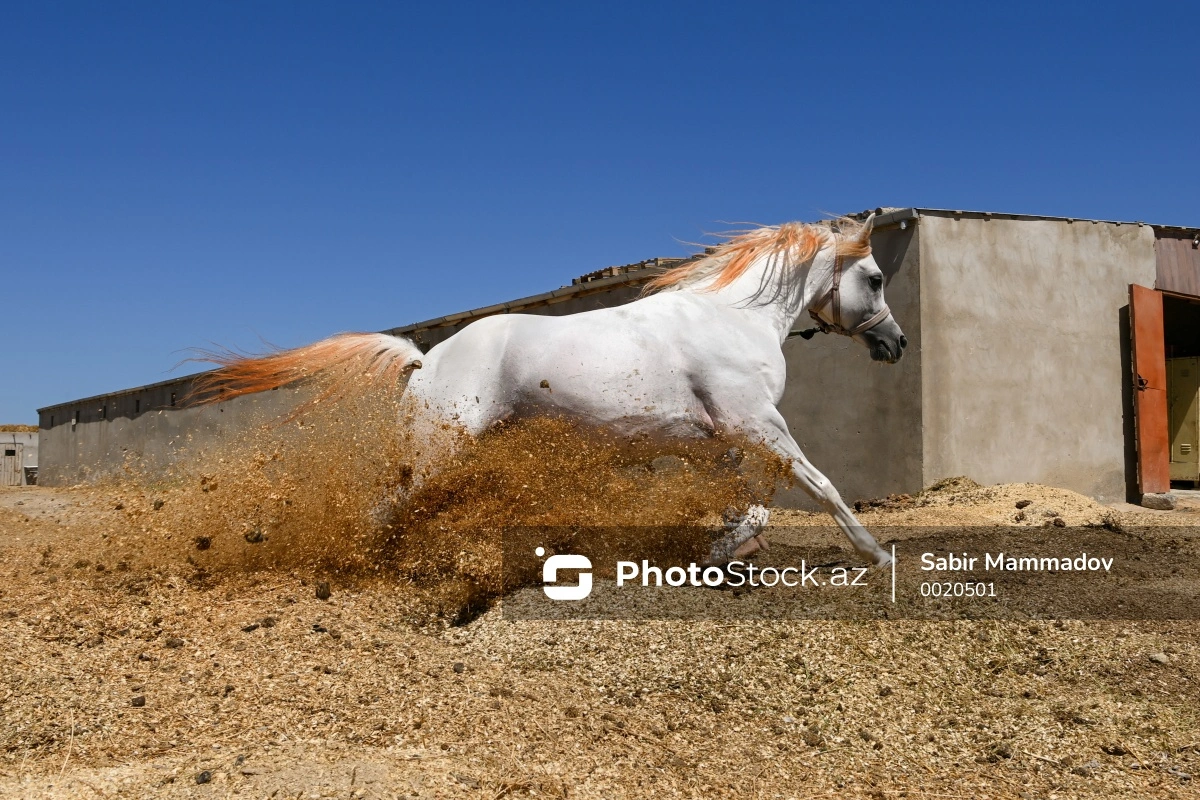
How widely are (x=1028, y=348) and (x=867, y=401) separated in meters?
1.72

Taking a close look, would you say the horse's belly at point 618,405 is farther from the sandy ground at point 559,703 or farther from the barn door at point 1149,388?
the barn door at point 1149,388

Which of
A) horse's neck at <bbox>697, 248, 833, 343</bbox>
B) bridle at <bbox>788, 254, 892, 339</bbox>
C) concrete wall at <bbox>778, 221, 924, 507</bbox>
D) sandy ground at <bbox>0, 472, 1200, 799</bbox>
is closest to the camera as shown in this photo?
sandy ground at <bbox>0, 472, 1200, 799</bbox>

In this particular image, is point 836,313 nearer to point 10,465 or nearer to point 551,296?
point 551,296

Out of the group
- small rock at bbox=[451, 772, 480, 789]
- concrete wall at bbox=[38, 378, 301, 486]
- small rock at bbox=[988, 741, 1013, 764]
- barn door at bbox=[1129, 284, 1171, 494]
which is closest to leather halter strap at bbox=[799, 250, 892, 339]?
small rock at bbox=[988, 741, 1013, 764]

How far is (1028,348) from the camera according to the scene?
356 inches

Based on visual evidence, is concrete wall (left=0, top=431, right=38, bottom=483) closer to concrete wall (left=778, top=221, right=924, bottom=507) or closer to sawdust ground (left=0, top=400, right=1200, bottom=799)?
concrete wall (left=778, top=221, right=924, bottom=507)

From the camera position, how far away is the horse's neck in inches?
208

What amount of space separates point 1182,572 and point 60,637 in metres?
5.09

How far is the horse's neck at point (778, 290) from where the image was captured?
528cm

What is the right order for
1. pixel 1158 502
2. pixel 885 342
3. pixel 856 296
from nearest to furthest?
pixel 856 296 < pixel 885 342 < pixel 1158 502

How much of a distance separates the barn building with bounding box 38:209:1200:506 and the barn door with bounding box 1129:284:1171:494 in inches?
0.6

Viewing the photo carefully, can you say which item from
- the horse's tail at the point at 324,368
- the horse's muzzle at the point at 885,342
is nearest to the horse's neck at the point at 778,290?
the horse's muzzle at the point at 885,342

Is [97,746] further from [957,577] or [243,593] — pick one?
[957,577]

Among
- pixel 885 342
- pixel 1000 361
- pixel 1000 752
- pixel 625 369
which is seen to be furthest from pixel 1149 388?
pixel 1000 752
